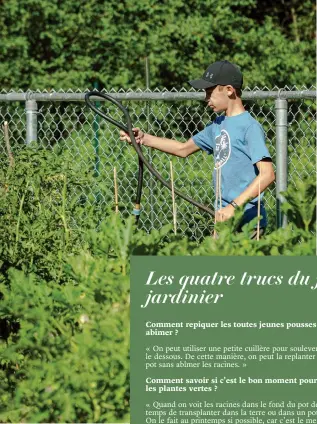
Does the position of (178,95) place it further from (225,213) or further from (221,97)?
(225,213)

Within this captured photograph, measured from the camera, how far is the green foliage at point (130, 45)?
33.8 feet

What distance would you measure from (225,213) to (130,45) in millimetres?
6059

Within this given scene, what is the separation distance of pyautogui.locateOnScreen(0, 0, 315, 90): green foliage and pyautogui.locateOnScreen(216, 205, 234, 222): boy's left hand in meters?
5.68

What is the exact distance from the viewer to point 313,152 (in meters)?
8.66

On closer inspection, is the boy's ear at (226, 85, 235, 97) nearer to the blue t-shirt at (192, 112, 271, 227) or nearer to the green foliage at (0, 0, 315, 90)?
the blue t-shirt at (192, 112, 271, 227)

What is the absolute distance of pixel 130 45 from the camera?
10.4 metres

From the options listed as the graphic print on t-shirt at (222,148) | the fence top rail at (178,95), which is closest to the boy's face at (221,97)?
the graphic print on t-shirt at (222,148)

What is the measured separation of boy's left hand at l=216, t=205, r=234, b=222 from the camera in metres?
4.38

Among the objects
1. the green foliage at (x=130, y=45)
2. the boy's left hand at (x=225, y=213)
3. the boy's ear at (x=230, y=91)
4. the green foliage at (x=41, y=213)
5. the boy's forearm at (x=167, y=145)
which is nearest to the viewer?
the green foliage at (x=41, y=213)

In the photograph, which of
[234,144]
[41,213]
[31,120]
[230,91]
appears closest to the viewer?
→ [41,213]

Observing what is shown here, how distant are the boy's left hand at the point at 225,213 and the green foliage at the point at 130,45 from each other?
18.6 ft

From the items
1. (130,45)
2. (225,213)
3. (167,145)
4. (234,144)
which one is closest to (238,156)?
(234,144)

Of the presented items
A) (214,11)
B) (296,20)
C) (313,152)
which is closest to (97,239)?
(313,152)

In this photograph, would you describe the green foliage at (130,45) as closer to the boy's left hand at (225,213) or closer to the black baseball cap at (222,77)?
the black baseball cap at (222,77)
